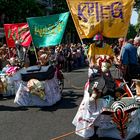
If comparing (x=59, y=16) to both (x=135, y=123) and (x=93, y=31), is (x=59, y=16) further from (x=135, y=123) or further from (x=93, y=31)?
(x=135, y=123)

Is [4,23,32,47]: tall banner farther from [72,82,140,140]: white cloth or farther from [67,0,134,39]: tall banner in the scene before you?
[72,82,140,140]: white cloth

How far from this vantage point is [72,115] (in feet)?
33.8

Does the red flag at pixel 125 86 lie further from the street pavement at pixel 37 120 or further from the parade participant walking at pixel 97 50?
the street pavement at pixel 37 120

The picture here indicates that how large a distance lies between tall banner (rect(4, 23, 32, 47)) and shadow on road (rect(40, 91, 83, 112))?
278 centimetres

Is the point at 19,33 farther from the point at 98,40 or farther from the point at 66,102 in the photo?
the point at 98,40

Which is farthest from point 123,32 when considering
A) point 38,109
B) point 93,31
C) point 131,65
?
point 38,109

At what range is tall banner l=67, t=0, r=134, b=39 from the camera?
1014 cm

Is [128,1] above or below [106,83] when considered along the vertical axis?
above

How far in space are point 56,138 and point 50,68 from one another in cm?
391

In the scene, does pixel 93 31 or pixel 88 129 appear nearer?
pixel 88 129

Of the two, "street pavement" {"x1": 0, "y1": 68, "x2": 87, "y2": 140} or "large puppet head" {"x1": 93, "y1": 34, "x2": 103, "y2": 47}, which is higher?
"large puppet head" {"x1": 93, "y1": 34, "x2": 103, "y2": 47}

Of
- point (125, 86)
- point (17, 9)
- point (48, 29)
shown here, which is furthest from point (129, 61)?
point (17, 9)

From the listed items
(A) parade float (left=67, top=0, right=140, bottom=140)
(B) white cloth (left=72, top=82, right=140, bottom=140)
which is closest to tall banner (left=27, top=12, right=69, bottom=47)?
(A) parade float (left=67, top=0, right=140, bottom=140)

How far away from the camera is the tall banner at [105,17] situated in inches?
399
